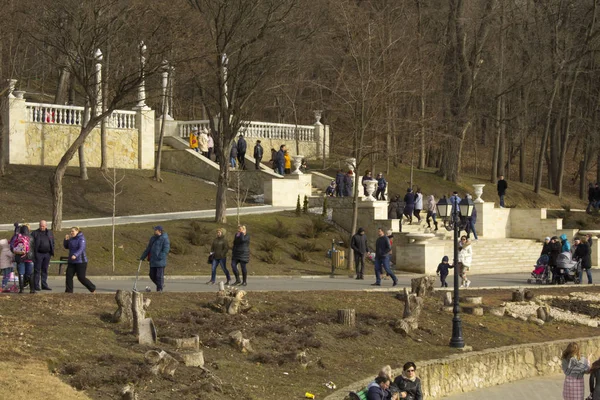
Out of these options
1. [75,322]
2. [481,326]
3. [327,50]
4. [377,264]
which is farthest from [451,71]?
[75,322]

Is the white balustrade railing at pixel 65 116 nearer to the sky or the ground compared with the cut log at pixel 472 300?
nearer to the sky

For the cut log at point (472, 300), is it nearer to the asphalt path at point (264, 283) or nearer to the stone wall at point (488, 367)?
the asphalt path at point (264, 283)

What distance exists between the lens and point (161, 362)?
15.8m

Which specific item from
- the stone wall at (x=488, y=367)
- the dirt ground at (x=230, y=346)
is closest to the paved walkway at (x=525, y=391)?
the stone wall at (x=488, y=367)

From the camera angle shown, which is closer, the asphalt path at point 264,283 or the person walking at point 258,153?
the asphalt path at point 264,283

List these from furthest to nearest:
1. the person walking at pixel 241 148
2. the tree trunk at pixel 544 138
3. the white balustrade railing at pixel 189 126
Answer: the tree trunk at pixel 544 138
the white balustrade railing at pixel 189 126
the person walking at pixel 241 148

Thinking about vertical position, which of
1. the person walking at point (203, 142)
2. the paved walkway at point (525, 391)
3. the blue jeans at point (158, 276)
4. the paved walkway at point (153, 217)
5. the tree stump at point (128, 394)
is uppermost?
the person walking at point (203, 142)

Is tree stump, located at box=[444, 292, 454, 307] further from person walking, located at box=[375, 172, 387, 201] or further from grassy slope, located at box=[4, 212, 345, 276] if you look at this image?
person walking, located at box=[375, 172, 387, 201]

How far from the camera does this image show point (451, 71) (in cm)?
5900

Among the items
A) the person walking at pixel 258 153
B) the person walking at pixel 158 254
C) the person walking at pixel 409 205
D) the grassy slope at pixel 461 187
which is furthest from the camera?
the grassy slope at pixel 461 187

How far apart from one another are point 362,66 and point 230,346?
729 inches

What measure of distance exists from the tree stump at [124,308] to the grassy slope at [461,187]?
32.3 meters

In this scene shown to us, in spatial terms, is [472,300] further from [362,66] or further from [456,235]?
[362,66]

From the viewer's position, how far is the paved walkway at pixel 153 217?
112 ft
